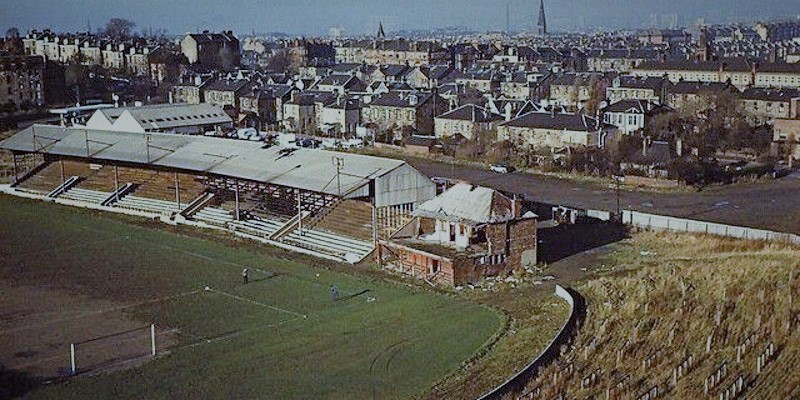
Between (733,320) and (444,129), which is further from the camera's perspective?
(444,129)

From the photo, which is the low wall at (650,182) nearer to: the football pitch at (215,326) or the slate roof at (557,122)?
the slate roof at (557,122)

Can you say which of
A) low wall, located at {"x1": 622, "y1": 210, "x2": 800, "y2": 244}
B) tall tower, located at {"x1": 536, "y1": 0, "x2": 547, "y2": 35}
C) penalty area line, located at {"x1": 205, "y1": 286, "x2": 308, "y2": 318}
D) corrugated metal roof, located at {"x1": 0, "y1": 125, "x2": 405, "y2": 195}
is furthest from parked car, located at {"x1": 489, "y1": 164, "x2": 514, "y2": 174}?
tall tower, located at {"x1": 536, "y1": 0, "x2": 547, "y2": 35}

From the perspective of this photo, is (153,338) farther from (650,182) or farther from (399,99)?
(399,99)

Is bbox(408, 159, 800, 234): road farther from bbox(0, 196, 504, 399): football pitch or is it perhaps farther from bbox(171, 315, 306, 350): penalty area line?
bbox(171, 315, 306, 350): penalty area line

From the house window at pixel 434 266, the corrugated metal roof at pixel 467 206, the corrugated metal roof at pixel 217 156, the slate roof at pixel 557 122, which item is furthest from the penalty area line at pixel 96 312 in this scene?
the slate roof at pixel 557 122

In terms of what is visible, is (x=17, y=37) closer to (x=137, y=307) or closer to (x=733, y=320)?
(x=137, y=307)

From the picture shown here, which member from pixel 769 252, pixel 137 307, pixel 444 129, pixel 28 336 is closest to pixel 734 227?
pixel 769 252
